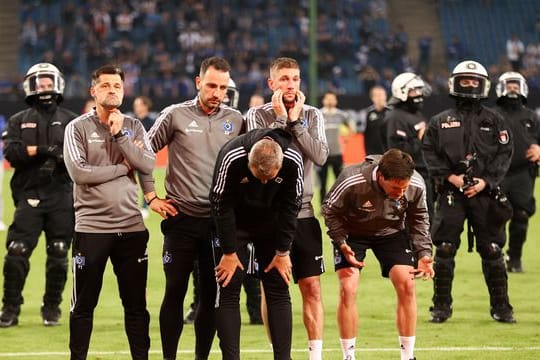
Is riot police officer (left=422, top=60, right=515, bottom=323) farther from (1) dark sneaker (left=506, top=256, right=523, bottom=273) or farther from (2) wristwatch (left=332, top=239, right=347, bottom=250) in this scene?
(1) dark sneaker (left=506, top=256, right=523, bottom=273)

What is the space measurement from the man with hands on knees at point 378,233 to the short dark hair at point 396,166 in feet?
0.96

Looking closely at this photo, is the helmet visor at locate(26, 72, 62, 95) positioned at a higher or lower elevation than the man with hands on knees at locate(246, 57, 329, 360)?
higher

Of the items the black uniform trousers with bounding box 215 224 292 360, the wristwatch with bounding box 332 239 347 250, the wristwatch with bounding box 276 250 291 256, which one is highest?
the wristwatch with bounding box 332 239 347 250

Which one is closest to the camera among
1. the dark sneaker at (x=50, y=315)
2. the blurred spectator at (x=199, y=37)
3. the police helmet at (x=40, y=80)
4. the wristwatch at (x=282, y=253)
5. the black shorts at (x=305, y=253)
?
the wristwatch at (x=282, y=253)

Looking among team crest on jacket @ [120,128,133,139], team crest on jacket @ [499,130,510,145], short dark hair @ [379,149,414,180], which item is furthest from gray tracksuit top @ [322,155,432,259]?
team crest on jacket @ [499,130,510,145]

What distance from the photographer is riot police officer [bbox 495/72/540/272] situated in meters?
14.0

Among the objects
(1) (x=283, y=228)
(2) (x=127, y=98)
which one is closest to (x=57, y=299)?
(1) (x=283, y=228)

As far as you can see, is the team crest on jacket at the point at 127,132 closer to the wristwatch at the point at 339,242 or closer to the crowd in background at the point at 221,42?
the wristwatch at the point at 339,242

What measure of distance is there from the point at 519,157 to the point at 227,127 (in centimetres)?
642

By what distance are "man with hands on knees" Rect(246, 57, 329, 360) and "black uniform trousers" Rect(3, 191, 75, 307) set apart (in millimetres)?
2838

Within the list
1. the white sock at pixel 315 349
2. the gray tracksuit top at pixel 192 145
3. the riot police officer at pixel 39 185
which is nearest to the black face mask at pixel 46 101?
the riot police officer at pixel 39 185

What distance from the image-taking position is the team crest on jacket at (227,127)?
8.70 m

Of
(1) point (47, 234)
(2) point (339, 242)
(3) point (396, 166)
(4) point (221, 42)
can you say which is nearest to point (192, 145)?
(2) point (339, 242)

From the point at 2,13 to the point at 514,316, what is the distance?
31.6 metres
